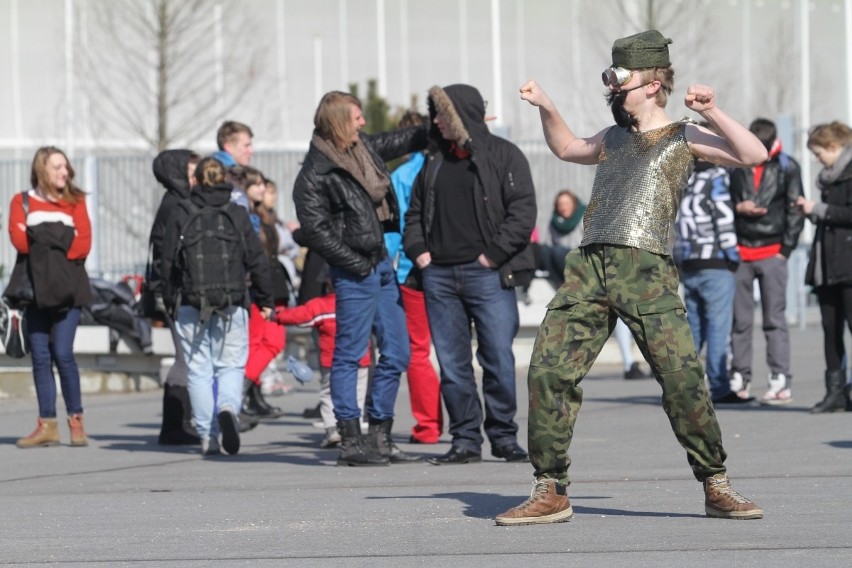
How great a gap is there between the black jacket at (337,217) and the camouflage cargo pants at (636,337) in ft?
8.78

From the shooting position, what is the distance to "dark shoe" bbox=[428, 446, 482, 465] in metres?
9.56

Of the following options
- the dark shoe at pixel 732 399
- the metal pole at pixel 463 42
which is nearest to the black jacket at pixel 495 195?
the dark shoe at pixel 732 399

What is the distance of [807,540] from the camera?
6.40m

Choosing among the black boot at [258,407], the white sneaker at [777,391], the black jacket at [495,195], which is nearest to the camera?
the black jacket at [495,195]

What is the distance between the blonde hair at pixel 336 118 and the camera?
9.61 meters

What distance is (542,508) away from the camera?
696 cm

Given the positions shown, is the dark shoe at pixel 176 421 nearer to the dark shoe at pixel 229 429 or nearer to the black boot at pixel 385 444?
the dark shoe at pixel 229 429

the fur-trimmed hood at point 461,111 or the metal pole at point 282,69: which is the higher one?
the metal pole at point 282,69

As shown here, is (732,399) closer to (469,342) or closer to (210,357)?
(469,342)

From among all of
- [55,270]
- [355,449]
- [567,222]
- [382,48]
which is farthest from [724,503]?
[382,48]

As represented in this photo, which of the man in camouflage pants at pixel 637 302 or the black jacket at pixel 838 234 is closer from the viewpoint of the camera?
the man in camouflage pants at pixel 637 302

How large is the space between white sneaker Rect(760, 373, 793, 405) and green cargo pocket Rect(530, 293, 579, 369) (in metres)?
6.08

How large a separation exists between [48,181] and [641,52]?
539 centimetres

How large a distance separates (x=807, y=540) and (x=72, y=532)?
288cm
